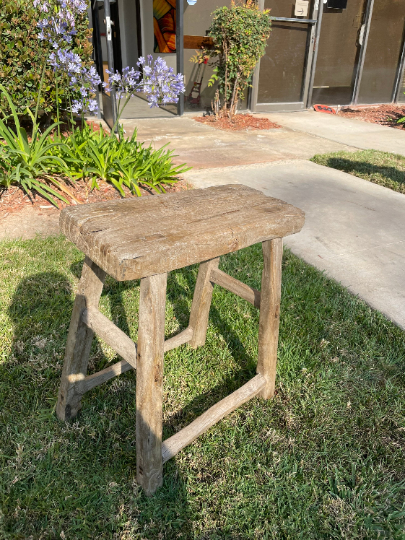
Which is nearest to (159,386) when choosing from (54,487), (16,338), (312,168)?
(54,487)

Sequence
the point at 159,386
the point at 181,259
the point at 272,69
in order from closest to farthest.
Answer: the point at 181,259 < the point at 159,386 < the point at 272,69

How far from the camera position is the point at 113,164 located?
371 centimetres

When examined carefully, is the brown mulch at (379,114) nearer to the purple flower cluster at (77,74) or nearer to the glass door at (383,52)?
A: the glass door at (383,52)

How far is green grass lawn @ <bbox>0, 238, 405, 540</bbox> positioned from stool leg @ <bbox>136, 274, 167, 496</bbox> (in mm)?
123

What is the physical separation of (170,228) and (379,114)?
9469 mm

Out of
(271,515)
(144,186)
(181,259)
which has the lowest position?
(271,515)

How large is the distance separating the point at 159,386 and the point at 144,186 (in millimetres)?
2859

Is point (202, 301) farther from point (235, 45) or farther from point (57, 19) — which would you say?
point (235, 45)

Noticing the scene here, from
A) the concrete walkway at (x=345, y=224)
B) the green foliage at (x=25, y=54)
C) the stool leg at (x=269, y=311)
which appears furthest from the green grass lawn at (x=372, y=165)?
the stool leg at (x=269, y=311)

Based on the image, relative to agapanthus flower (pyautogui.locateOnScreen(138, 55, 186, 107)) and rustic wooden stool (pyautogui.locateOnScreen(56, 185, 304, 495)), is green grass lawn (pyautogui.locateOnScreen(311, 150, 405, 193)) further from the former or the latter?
rustic wooden stool (pyautogui.locateOnScreen(56, 185, 304, 495))

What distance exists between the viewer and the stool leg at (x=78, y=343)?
1514 mm

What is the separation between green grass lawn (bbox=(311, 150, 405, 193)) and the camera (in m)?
4.59

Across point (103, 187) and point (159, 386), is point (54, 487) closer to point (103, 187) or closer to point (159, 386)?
point (159, 386)

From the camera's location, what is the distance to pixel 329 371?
195 cm
